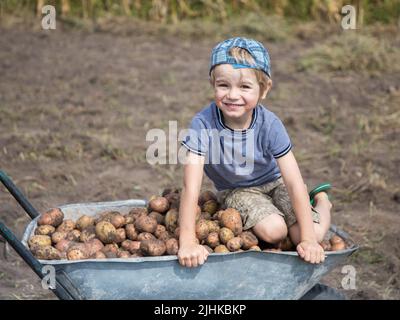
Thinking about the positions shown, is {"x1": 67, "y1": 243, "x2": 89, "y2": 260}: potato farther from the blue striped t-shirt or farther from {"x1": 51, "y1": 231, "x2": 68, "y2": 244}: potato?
the blue striped t-shirt

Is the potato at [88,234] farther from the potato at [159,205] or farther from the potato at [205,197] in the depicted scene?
the potato at [205,197]

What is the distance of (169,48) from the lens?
27.0 feet

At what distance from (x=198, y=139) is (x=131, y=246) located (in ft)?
1.68

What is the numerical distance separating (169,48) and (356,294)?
5.06 m

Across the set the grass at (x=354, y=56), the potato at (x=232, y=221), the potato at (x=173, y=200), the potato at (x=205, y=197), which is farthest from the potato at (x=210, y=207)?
the grass at (x=354, y=56)

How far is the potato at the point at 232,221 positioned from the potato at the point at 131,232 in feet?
1.18

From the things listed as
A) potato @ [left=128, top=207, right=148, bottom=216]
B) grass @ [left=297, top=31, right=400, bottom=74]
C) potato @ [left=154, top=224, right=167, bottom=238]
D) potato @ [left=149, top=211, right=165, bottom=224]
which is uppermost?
grass @ [left=297, top=31, right=400, bottom=74]

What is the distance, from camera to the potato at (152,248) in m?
2.74

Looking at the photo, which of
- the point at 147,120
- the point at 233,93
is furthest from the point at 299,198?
the point at 147,120

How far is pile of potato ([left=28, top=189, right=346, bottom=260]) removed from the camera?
9.09ft

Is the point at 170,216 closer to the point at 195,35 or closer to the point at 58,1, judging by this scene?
the point at 195,35

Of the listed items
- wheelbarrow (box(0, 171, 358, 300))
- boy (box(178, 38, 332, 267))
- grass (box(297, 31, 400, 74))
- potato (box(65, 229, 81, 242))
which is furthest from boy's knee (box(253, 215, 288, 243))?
grass (box(297, 31, 400, 74))

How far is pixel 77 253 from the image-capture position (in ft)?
8.91

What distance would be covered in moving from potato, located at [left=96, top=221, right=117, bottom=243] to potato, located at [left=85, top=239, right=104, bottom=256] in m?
0.04
